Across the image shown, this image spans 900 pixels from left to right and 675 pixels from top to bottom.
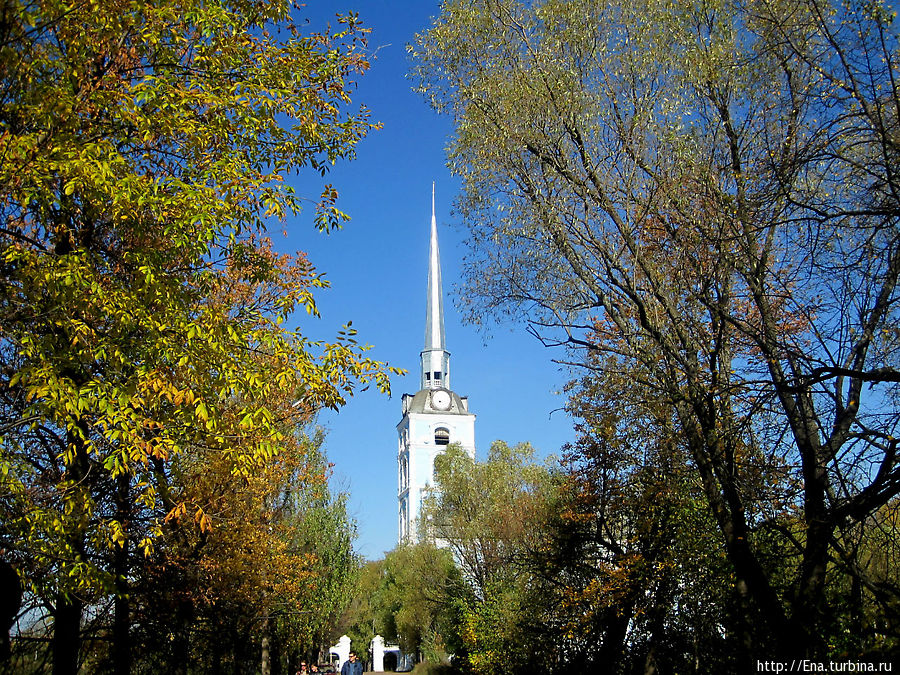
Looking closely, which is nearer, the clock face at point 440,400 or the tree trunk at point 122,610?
the tree trunk at point 122,610

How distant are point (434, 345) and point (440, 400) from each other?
262 inches

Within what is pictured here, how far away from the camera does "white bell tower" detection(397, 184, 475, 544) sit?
8800 cm

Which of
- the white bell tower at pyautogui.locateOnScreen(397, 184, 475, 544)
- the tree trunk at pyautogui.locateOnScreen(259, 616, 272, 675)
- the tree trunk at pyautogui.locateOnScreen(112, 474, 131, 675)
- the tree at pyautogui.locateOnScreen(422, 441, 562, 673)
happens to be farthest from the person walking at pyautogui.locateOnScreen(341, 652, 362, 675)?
the white bell tower at pyautogui.locateOnScreen(397, 184, 475, 544)

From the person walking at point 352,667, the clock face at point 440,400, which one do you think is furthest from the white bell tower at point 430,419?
the person walking at point 352,667

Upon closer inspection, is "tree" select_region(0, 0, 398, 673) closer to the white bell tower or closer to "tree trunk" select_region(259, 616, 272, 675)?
"tree trunk" select_region(259, 616, 272, 675)

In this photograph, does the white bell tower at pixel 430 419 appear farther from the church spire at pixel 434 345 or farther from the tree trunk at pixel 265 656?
the tree trunk at pixel 265 656

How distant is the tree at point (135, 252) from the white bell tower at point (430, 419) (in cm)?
7795

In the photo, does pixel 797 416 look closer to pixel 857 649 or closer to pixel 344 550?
pixel 857 649

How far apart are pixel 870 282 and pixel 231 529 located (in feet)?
31.5

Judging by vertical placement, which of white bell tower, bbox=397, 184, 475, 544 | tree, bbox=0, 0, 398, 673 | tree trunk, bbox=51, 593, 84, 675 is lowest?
tree trunk, bbox=51, 593, 84, 675

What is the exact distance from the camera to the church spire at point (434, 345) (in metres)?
91.8

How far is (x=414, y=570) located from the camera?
158ft

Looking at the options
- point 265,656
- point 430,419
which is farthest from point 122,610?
point 430,419

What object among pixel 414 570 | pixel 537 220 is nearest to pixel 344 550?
pixel 414 570
